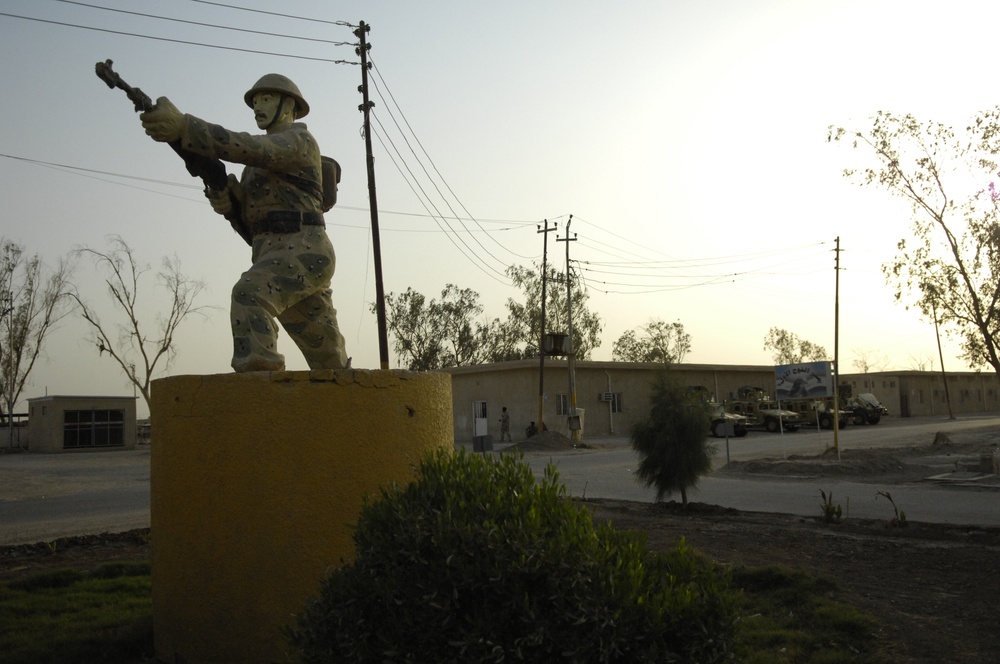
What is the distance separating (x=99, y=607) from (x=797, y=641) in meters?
4.46

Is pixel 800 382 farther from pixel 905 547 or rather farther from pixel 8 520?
pixel 8 520

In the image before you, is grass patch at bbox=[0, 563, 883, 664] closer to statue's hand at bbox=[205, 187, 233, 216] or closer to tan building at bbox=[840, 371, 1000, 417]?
statue's hand at bbox=[205, 187, 233, 216]

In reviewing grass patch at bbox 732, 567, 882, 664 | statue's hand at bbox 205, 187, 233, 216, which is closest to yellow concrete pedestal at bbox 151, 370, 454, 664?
statue's hand at bbox 205, 187, 233, 216

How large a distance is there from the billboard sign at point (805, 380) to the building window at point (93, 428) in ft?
89.3

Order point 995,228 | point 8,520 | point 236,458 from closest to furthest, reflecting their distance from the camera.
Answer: point 236,458 → point 8,520 → point 995,228

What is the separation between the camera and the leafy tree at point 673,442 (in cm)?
1218

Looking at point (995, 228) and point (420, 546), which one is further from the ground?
point (995, 228)

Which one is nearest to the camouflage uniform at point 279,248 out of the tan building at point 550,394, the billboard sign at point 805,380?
the billboard sign at point 805,380

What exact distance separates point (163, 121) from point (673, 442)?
9.43m

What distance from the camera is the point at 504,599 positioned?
2.51 m

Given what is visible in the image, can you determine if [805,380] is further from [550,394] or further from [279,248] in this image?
[279,248]

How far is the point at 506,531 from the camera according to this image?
2.59 metres

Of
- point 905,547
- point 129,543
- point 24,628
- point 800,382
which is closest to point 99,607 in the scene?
point 24,628

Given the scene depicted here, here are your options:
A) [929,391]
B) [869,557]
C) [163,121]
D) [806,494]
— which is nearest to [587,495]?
[806,494]
